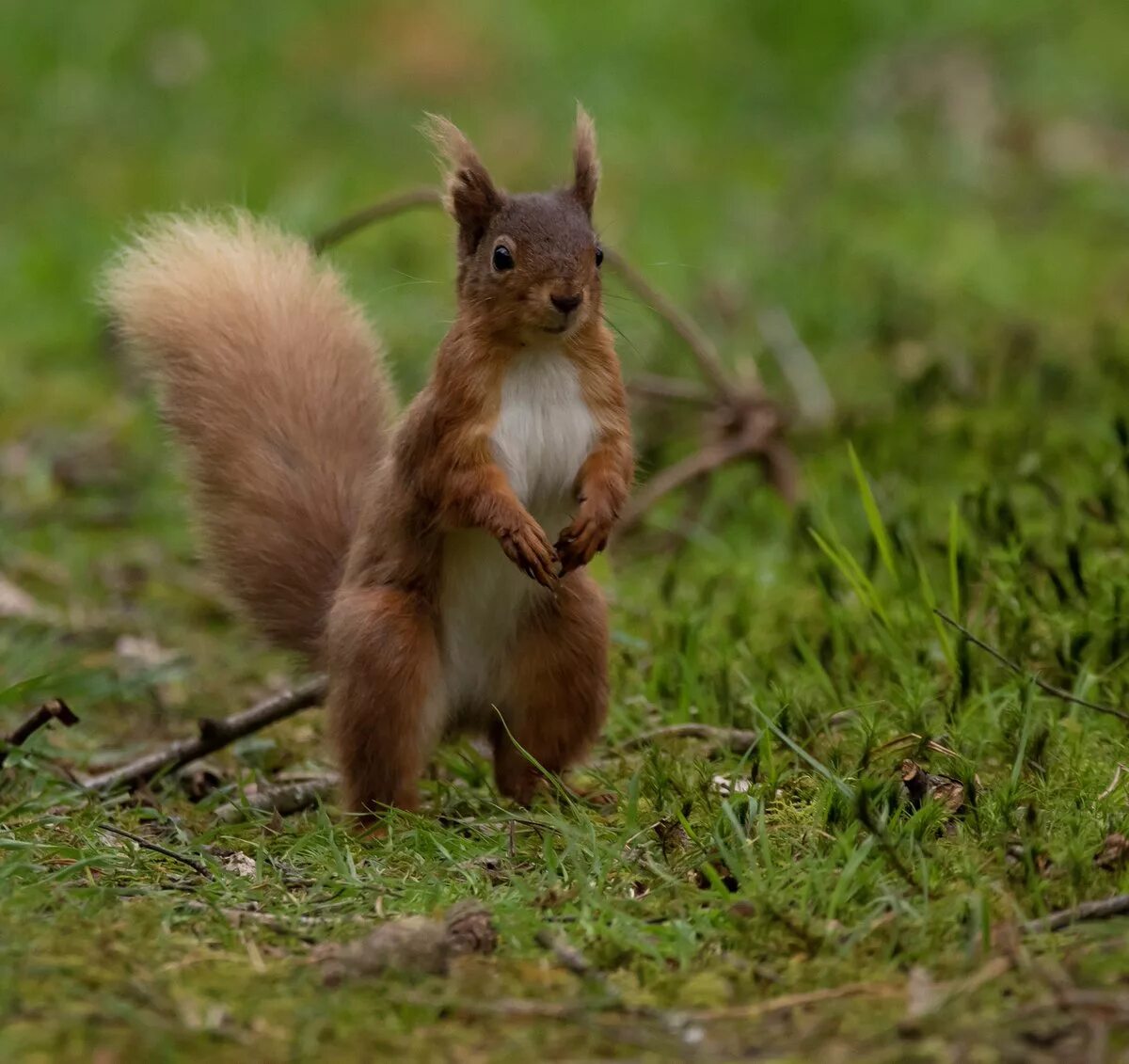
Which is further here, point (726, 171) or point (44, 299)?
point (726, 171)

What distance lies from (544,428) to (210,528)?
81cm

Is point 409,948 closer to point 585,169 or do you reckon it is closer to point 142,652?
point 585,169

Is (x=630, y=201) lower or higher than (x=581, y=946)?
higher

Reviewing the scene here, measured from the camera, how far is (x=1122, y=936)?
236 centimetres

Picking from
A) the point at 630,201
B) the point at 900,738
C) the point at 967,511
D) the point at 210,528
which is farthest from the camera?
the point at 630,201

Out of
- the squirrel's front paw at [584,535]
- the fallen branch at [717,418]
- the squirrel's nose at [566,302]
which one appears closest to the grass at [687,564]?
the fallen branch at [717,418]

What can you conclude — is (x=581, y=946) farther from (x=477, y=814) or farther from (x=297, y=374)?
(x=297, y=374)

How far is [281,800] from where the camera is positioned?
347 centimetres

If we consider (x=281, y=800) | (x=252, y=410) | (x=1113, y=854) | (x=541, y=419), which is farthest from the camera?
(x=252, y=410)

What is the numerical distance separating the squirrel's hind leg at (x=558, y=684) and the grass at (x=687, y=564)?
108 mm

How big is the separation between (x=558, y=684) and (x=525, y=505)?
312 mm

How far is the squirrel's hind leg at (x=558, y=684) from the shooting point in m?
3.32

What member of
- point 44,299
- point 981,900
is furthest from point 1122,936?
point 44,299

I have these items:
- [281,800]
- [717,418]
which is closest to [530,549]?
[281,800]
